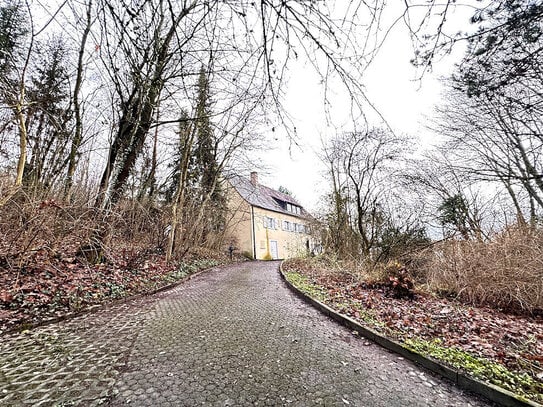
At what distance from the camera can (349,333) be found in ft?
13.6

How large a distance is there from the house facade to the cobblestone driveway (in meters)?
13.1

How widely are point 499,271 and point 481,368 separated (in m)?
4.03

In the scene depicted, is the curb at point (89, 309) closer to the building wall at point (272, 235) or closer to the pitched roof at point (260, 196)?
the building wall at point (272, 235)

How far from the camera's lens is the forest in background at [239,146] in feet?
6.59

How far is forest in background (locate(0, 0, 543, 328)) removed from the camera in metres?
2.01

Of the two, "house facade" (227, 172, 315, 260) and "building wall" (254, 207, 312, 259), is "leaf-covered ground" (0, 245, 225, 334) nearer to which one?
"house facade" (227, 172, 315, 260)

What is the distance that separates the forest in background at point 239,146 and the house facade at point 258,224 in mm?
6091

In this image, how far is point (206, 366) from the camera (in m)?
2.88

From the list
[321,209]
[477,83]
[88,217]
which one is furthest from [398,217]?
[88,217]

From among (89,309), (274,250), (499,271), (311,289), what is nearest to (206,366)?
(89,309)

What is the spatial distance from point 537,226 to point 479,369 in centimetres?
569

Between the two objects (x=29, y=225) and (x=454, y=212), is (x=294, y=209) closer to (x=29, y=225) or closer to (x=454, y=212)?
(x=454, y=212)

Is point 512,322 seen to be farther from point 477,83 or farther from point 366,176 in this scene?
point 366,176

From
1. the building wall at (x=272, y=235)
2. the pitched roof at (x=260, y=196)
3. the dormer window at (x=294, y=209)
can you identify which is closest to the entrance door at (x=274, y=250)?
the building wall at (x=272, y=235)
